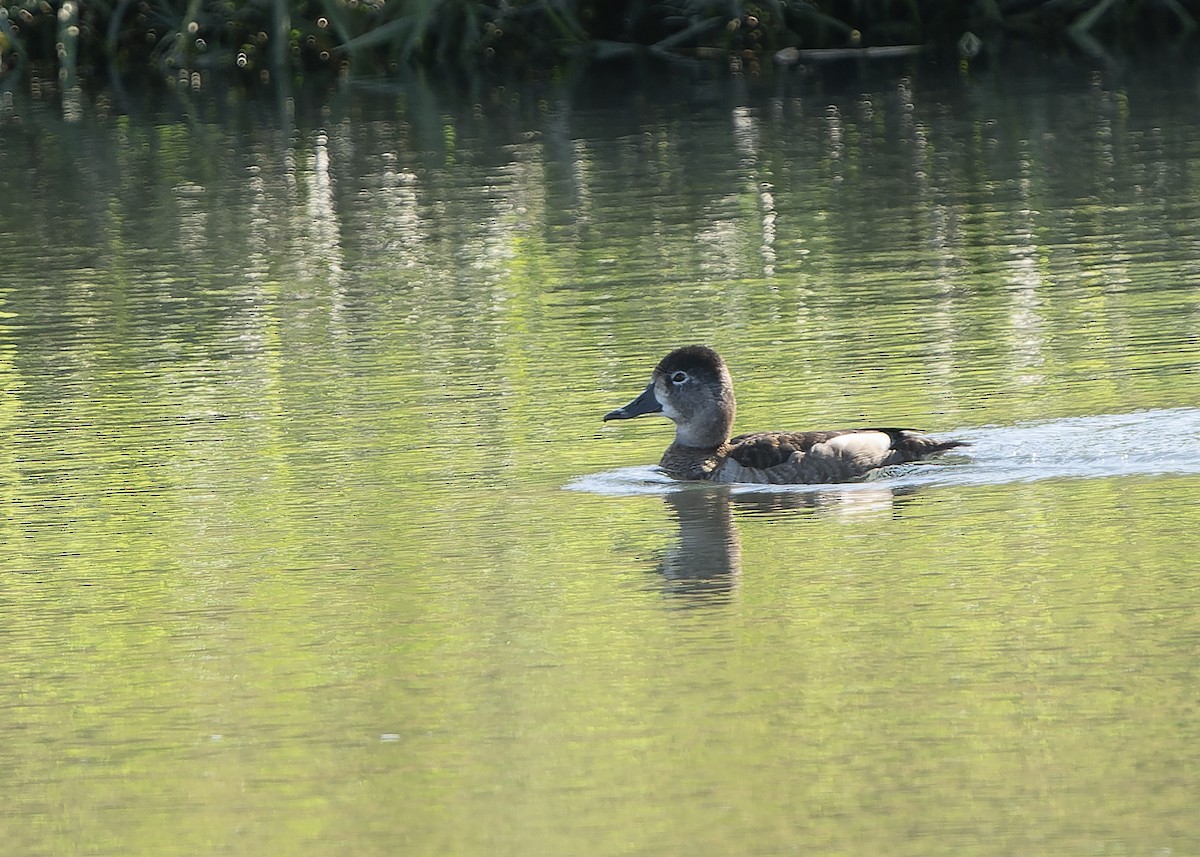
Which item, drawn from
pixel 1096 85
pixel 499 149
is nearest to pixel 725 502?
pixel 499 149

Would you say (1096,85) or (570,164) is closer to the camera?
(570,164)

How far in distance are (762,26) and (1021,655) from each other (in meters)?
29.0

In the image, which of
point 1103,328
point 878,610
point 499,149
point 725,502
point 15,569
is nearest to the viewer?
point 878,610

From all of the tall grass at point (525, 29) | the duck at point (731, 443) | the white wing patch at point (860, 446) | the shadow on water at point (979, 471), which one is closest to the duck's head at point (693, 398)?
the duck at point (731, 443)

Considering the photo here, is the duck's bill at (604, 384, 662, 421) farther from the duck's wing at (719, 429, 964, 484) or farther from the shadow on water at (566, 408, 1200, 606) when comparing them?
the duck's wing at (719, 429, 964, 484)

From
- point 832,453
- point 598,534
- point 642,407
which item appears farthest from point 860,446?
point 598,534

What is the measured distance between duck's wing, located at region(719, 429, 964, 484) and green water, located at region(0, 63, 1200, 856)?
0.17 m

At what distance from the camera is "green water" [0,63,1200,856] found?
6.39m

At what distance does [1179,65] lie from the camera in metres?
30.2

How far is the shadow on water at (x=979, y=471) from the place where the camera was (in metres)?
10.0

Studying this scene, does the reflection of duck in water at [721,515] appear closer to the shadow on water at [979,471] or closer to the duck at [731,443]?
the shadow on water at [979,471]

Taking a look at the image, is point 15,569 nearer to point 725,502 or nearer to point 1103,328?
point 725,502

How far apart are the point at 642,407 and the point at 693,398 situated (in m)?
0.25

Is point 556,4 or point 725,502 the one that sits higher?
point 556,4
